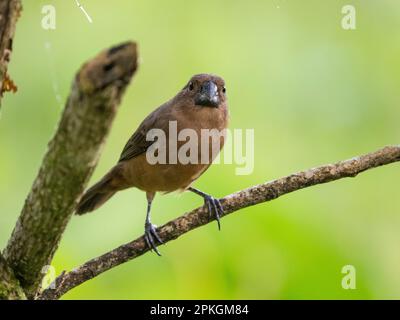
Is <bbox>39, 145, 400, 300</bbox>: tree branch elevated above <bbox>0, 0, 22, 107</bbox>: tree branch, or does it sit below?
below

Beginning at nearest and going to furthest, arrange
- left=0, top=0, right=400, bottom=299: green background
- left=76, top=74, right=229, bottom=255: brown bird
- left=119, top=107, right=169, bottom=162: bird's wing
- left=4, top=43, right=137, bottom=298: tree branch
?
left=4, top=43, right=137, bottom=298: tree branch
left=0, top=0, right=400, bottom=299: green background
left=76, top=74, right=229, bottom=255: brown bird
left=119, top=107, right=169, bottom=162: bird's wing

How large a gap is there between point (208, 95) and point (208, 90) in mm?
34

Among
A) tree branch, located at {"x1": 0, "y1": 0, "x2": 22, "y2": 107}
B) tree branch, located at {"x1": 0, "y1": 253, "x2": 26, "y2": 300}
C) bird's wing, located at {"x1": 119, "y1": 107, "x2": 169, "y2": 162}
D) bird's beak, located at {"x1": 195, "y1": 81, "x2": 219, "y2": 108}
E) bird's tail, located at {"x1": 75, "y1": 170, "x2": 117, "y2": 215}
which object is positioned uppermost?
tree branch, located at {"x1": 0, "y1": 0, "x2": 22, "y2": 107}

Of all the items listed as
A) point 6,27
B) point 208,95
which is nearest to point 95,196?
point 208,95

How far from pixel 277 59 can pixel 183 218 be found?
1.95 meters

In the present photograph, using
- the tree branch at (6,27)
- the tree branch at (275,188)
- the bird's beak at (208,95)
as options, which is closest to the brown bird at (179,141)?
the bird's beak at (208,95)

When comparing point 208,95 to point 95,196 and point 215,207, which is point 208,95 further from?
point 95,196

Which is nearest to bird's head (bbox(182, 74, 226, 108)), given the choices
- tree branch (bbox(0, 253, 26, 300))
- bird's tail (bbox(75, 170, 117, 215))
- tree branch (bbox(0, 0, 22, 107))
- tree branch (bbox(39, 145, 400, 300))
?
bird's tail (bbox(75, 170, 117, 215))

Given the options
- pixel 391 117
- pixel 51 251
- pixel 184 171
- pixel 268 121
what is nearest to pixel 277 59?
pixel 268 121

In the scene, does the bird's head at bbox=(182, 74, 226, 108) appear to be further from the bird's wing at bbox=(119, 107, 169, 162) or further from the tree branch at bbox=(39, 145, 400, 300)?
the tree branch at bbox=(39, 145, 400, 300)

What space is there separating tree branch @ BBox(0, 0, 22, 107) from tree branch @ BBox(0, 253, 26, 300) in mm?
687

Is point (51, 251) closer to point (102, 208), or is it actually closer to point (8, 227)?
point (8, 227)

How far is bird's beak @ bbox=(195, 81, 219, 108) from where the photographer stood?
429 centimetres

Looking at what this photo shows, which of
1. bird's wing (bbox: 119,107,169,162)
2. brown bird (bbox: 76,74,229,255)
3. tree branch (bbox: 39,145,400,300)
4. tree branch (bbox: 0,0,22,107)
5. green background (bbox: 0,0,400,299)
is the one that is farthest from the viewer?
bird's wing (bbox: 119,107,169,162)
